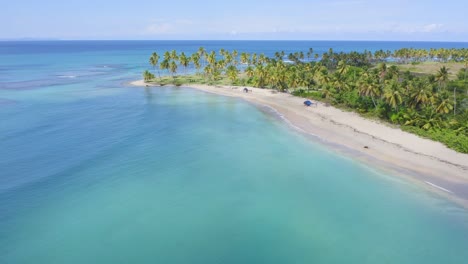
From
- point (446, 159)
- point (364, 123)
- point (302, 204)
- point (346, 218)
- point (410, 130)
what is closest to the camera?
point (346, 218)

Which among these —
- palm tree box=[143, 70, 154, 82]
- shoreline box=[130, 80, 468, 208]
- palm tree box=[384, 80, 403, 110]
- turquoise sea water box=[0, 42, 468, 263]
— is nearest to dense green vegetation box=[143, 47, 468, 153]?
palm tree box=[384, 80, 403, 110]

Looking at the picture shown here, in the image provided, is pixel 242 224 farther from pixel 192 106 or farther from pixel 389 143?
pixel 192 106

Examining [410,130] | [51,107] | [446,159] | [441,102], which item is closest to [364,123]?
[410,130]

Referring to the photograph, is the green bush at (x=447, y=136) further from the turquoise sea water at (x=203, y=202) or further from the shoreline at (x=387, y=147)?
the turquoise sea water at (x=203, y=202)

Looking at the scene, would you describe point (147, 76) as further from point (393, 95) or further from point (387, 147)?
point (387, 147)

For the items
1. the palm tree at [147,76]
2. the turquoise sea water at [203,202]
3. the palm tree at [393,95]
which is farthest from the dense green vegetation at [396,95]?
the palm tree at [147,76]

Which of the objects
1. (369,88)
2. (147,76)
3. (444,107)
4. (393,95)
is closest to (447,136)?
(444,107)
